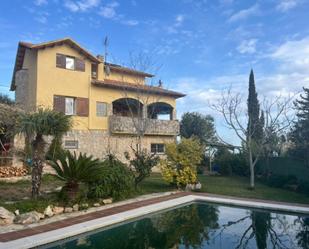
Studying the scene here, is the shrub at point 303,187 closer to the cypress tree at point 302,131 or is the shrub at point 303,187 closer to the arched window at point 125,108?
the cypress tree at point 302,131

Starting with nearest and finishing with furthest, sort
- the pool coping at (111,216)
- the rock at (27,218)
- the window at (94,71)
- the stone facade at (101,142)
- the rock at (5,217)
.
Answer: the pool coping at (111,216) < the rock at (5,217) < the rock at (27,218) < the stone facade at (101,142) < the window at (94,71)

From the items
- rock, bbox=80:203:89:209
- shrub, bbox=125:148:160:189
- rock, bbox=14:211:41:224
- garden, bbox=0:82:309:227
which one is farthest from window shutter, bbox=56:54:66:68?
rock, bbox=14:211:41:224

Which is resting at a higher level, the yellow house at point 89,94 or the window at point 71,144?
the yellow house at point 89,94

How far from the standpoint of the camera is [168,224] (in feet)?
38.6

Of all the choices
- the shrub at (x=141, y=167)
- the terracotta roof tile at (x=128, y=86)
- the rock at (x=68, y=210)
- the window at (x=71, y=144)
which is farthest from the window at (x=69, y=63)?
the rock at (x=68, y=210)

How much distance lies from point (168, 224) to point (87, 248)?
3751 mm

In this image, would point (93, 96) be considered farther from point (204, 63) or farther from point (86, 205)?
point (86, 205)

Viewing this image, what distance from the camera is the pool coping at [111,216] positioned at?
8891 millimetres

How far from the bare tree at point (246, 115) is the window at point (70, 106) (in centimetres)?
1020

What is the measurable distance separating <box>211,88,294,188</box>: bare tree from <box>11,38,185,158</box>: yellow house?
663 centimetres

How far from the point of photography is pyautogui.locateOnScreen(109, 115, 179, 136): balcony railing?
25.5m

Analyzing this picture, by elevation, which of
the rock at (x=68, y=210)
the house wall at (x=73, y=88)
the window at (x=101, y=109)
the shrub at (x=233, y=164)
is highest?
the house wall at (x=73, y=88)

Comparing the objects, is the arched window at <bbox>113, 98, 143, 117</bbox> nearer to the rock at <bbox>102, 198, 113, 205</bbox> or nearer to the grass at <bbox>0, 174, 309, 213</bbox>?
the grass at <bbox>0, 174, 309, 213</bbox>

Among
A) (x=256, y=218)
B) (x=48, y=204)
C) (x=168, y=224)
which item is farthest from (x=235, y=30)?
(x=48, y=204)
